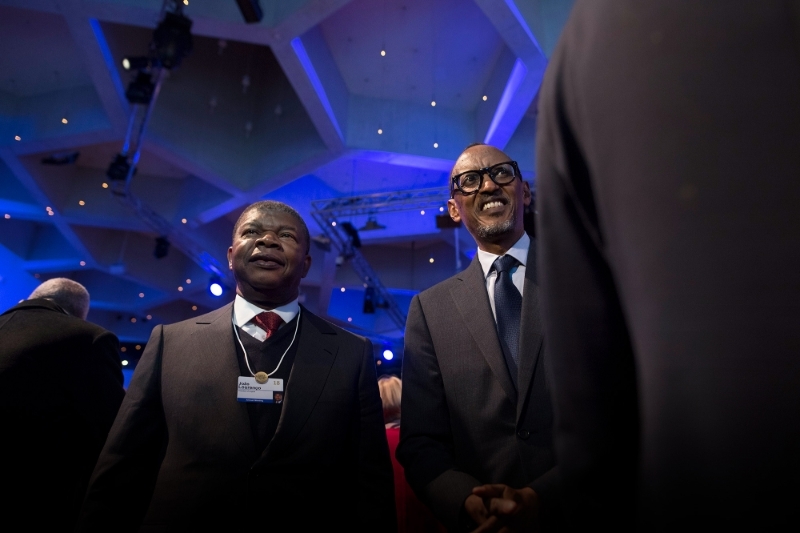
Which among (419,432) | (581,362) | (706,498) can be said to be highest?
(581,362)

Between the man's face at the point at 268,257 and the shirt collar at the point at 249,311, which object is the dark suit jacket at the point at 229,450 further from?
the man's face at the point at 268,257

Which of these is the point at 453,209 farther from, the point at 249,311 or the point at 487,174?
the point at 249,311

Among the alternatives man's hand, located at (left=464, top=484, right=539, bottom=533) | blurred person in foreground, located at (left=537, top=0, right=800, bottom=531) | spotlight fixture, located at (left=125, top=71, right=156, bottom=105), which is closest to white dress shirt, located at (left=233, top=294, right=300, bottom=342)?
man's hand, located at (left=464, top=484, right=539, bottom=533)

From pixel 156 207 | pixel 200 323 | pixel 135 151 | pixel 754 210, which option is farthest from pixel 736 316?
pixel 156 207

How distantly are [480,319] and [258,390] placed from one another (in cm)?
93

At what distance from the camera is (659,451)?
425mm

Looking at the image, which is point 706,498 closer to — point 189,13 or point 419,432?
point 419,432

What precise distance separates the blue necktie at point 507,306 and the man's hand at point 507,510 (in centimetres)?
52

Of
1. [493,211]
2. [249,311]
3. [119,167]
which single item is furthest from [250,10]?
[493,211]

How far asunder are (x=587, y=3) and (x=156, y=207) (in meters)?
12.9

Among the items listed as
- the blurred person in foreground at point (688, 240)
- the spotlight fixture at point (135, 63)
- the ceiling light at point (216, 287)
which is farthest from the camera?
the ceiling light at point (216, 287)

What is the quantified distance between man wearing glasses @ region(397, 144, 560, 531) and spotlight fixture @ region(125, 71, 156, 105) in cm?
681

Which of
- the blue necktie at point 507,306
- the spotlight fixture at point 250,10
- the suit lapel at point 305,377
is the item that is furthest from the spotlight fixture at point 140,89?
the blue necktie at point 507,306

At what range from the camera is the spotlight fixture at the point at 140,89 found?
735 cm
